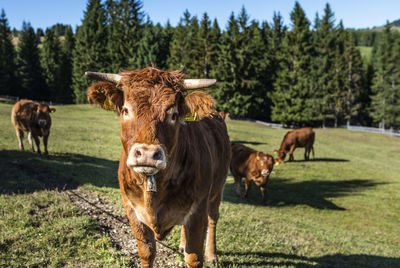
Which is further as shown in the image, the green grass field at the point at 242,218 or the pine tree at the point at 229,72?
the pine tree at the point at 229,72

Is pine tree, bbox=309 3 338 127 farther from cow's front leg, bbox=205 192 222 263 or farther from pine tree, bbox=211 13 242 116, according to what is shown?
cow's front leg, bbox=205 192 222 263

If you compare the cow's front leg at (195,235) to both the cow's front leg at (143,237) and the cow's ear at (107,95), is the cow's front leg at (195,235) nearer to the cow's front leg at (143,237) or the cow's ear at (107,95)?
the cow's front leg at (143,237)

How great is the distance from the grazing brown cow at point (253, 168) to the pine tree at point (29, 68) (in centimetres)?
5427

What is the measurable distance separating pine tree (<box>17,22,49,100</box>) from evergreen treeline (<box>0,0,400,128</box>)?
0.57 feet

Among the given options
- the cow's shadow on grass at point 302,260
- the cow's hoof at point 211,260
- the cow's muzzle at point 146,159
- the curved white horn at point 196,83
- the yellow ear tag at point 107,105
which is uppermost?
the curved white horn at point 196,83

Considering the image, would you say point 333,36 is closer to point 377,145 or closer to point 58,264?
point 377,145

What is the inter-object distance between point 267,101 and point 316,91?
28.1 ft

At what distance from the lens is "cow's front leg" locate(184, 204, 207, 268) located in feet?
11.0

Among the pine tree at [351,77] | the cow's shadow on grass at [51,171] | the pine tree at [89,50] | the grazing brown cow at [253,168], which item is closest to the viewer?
the cow's shadow on grass at [51,171]

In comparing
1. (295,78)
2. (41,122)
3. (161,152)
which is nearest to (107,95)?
(161,152)

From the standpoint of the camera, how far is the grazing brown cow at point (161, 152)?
2500 millimetres

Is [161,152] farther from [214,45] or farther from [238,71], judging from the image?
[214,45]

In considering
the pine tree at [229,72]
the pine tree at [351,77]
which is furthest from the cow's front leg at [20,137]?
the pine tree at [351,77]

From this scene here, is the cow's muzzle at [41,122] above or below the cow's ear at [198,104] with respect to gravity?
below
